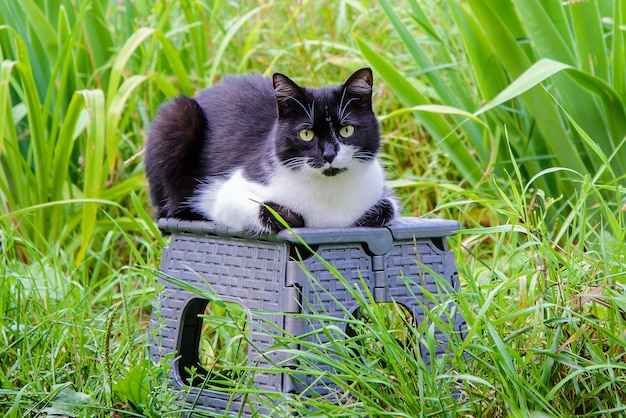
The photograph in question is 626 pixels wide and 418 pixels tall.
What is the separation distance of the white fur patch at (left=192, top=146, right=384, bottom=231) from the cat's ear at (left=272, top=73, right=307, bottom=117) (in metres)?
0.13

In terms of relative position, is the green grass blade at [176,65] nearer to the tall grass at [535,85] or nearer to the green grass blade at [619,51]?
the tall grass at [535,85]

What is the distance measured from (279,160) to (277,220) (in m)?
0.17

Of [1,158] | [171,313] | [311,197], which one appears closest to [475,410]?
[311,197]

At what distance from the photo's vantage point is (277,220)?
1709 millimetres

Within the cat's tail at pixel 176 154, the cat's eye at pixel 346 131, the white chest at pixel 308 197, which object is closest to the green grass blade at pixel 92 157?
the cat's tail at pixel 176 154

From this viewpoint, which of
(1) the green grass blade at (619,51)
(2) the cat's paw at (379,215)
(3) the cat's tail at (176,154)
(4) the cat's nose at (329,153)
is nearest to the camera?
(4) the cat's nose at (329,153)

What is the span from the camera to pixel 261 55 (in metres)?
3.66

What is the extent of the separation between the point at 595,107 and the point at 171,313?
1.46 meters

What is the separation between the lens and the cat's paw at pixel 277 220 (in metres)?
1.71

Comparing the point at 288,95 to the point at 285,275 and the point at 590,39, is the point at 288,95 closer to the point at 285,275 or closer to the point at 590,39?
the point at 285,275

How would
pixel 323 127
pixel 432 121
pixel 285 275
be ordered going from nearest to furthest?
1. pixel 285 275
2. pixel 323 127
3. pixel 432 121

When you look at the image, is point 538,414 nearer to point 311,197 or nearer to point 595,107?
point 311,197

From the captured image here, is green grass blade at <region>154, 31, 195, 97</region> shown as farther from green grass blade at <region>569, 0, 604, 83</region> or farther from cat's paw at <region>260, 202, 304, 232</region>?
green grass blade at <region>569, 0, 604, 83</region>

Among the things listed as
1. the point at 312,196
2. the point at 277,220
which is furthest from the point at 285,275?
the point at 312,196
